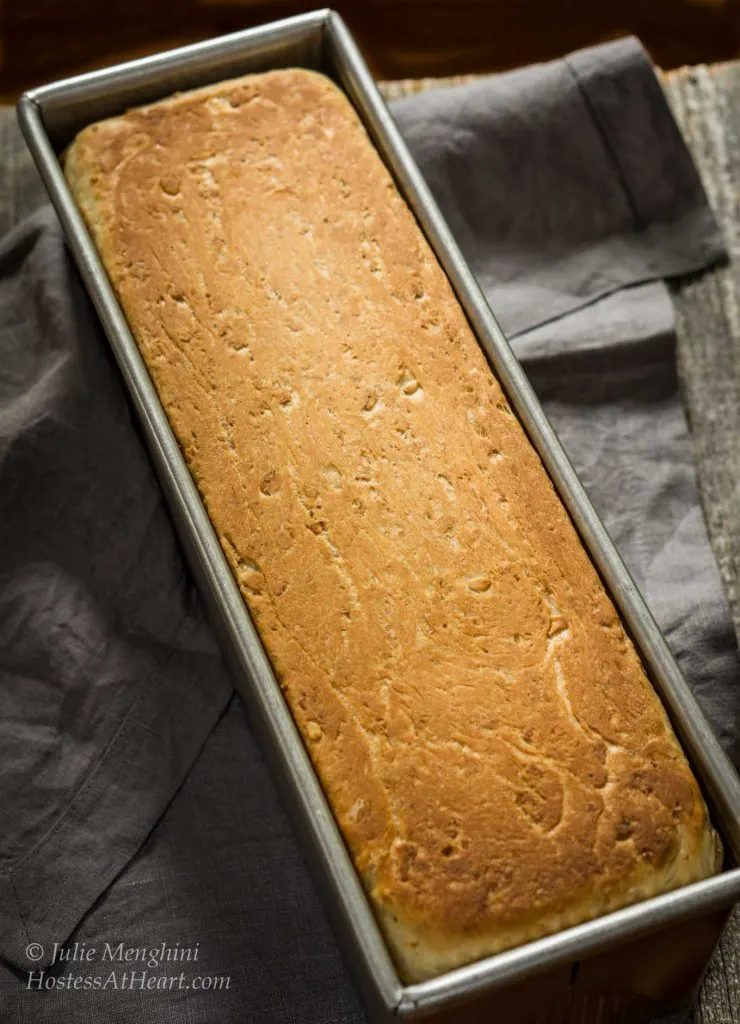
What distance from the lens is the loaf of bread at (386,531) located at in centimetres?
120

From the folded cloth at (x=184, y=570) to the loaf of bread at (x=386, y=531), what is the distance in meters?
0.24

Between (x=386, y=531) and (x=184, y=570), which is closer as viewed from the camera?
(x=386, y=531)

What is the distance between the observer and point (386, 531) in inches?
53.2

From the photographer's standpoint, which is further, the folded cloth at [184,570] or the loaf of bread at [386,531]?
the folded cloth at [184,570]

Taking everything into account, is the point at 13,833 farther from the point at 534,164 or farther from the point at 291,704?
the point at 534,164

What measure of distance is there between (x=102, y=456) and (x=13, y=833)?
49 cm

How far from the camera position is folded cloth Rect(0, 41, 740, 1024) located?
1.46 metres

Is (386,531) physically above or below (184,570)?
above

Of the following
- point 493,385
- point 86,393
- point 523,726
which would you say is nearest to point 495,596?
point 523,726

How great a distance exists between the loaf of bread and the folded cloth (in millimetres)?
242

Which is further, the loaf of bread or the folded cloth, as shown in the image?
the folded cloth

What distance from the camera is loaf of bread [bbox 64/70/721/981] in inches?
47.4

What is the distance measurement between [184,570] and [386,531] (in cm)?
39

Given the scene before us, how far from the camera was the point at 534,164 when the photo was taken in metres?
1.85
